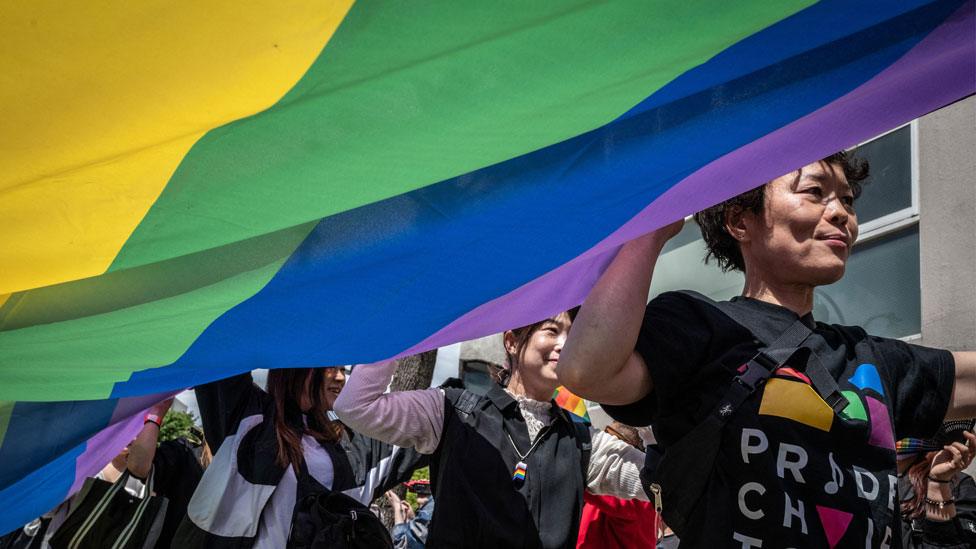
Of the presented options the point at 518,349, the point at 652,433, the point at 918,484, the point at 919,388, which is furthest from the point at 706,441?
the point at 918,484

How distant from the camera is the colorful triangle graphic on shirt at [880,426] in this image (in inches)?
82.6

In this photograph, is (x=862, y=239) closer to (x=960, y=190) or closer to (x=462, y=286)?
(x=960, y=190)

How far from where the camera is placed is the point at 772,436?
79.1 inches

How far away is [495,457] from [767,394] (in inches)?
66.7

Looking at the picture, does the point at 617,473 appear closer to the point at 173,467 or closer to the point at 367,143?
the point at 173,467

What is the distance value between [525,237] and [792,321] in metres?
0.71

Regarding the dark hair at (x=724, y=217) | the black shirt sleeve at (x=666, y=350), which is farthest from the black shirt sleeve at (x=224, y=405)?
the black shirt sleeve at (x=666, y=350)

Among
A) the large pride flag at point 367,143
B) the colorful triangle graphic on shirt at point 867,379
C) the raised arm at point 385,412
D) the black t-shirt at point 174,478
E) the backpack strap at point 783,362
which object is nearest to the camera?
the large pride flag at point 367,143

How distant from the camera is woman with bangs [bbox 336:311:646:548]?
3463 millimetres

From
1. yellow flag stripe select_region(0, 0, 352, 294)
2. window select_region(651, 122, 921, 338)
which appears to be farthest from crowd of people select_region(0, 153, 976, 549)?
window select_region(651, 122, 921, 338)

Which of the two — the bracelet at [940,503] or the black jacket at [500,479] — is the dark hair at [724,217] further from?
the bracelet at [940,503]

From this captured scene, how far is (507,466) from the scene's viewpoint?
3600mm

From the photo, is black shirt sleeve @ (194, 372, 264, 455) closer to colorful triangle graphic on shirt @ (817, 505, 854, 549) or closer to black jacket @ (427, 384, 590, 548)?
black jacket @ (427, 384, 590, 548)

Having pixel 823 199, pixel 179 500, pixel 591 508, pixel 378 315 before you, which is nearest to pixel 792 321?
pixel 823 199
